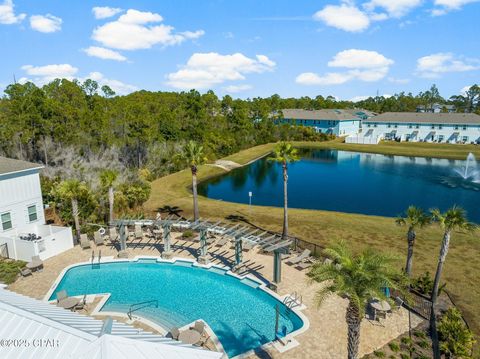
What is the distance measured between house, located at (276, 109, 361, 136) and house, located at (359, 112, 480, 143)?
7945 millimetres

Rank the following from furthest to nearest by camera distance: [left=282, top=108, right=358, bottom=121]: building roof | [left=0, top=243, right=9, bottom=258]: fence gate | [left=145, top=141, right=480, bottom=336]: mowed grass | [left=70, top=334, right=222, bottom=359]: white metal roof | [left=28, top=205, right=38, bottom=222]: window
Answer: [left=282, top=108, right=358, bottom=121]: building roof
[left=28, top=205, right=38, bottom=222]: window
[left=0, top=243, right=9, bottom=258]: fence gate
[left=145, top=141, right=480, bottom=336]: mowed grass
[left=70, top=334, right=222, bottom=359]: white metal roof

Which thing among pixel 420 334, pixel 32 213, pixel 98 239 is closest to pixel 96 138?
pixel 32 213

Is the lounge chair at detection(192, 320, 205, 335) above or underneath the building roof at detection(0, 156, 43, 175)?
underneath

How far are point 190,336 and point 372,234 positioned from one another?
67.3 feet

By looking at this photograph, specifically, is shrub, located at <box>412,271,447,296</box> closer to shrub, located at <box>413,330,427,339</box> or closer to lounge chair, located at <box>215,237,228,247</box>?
shrub, located at <box>413,330,427,339</box>

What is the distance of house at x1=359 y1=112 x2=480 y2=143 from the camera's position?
93706 mm

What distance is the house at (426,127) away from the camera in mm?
93706

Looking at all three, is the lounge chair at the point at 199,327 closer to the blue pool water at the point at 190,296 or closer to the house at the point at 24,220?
the blue pool water at the point at 190,296

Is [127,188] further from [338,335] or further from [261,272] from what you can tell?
[338,335]

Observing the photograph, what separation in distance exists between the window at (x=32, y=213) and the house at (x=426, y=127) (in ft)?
295

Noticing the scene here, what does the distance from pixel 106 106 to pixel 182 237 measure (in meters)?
42.9

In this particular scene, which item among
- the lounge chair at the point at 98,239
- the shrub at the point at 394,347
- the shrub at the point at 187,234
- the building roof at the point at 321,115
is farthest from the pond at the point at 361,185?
the building roof at the point at 321,115

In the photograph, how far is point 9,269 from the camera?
2388 cm

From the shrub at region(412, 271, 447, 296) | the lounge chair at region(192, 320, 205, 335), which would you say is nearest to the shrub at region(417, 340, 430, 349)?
the shrub at region(412, 271, 447, 296)
